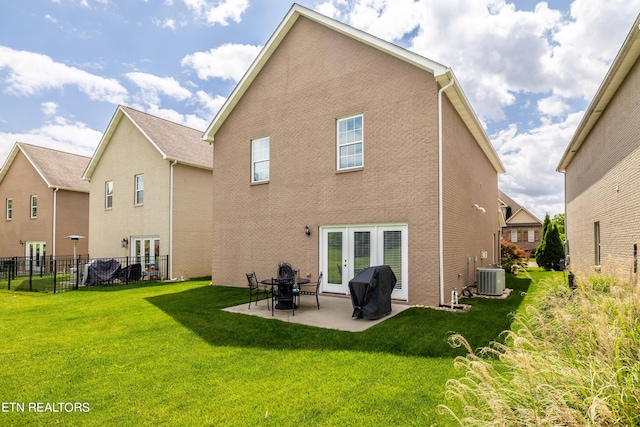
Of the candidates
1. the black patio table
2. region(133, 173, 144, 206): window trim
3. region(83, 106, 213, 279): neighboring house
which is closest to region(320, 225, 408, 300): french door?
the black patio table

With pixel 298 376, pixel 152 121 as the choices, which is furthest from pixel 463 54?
pixel 152 121

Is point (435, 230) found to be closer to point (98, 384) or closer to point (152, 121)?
point (98, 384)

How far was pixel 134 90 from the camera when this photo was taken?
18.1 metres

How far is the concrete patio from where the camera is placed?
757 cm

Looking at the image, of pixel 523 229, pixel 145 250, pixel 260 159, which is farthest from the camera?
pixel 523 229

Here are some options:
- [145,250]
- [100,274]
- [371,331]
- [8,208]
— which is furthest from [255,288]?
[8,208]

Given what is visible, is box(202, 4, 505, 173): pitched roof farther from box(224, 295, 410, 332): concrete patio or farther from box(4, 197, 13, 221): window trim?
box(4, 197, 13, 221): window trim

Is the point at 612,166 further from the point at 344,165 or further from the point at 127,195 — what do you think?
the point at 127,195

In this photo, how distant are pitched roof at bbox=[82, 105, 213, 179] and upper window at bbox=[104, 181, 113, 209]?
154cm

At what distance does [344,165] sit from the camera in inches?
443

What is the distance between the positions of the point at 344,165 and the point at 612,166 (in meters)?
8.46

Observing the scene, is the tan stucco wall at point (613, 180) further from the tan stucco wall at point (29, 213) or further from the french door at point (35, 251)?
the french door at point (35, 251)

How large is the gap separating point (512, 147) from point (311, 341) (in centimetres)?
1646

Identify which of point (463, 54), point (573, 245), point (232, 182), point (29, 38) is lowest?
point (573, 245)
